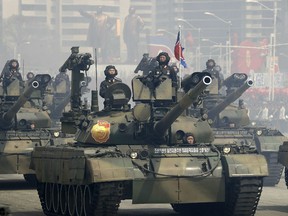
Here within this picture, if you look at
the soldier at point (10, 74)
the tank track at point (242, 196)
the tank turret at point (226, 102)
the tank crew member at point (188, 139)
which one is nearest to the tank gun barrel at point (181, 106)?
the tank crew member at point (188, 139)

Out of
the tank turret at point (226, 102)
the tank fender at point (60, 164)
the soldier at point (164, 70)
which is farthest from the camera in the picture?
the tank turret at point (226, 102)

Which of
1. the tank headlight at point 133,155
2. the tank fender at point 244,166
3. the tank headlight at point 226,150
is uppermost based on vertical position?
the tank headlight at point 226,150

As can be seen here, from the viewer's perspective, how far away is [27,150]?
135 feet

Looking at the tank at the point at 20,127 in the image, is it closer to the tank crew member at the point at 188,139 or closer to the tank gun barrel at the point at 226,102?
the tank gun barrel at the point at 226,102

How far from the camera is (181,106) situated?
2911 cm

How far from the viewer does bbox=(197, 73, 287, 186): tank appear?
1720 inches

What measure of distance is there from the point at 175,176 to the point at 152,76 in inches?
128

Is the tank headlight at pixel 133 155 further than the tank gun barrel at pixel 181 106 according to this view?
Yes

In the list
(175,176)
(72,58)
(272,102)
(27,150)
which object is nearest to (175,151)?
(175,176)

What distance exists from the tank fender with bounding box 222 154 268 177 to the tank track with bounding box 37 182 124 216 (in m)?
2.37

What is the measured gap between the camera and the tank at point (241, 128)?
143 feet

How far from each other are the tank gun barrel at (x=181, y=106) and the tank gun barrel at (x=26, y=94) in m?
9.37

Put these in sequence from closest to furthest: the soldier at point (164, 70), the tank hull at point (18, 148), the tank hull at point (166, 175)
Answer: the tank hull at point (166, 175)
the soldier at point (164, 70)
the tank hull at point (18, 148)

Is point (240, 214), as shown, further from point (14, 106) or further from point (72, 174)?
point (14, 106)
